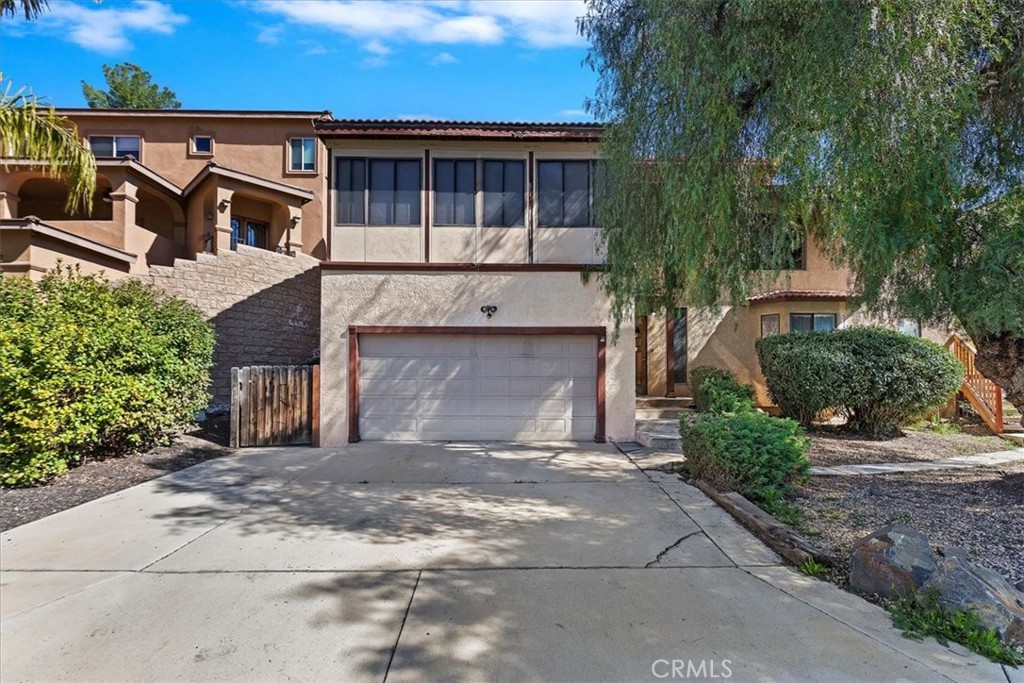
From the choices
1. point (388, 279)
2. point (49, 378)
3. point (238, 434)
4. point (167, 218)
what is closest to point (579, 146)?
point (388, 279)

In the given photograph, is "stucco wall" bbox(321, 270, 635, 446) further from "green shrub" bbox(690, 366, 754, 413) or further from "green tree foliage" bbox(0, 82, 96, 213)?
"green tree foliage" bbox(0, 82, 96, 213)

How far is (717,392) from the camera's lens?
35.6 ft

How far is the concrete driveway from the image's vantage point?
9.39 ft

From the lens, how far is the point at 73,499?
574cm

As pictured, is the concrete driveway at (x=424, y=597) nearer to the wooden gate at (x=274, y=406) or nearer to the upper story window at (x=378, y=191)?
the wooden gate at (x=274, y=406)

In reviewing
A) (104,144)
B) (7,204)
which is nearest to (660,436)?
(7,204)

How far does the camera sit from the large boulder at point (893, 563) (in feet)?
11.5

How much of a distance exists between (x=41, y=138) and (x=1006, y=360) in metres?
12.4

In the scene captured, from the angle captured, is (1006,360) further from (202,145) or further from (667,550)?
(202,145)

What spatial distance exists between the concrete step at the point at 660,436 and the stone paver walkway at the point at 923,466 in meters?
2.13

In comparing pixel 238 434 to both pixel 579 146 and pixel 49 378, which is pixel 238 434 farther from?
pixel 579 146

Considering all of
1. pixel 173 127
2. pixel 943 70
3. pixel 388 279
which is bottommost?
pixel 388 279

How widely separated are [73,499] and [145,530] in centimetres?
169

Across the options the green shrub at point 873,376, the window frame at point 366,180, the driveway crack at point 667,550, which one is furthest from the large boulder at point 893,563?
the window frame at point 366,180
